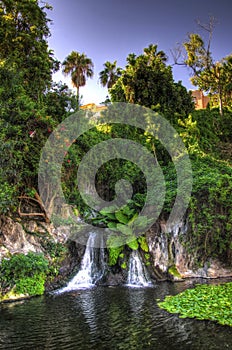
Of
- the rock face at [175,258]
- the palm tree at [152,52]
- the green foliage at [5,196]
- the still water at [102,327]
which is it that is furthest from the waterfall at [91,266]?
the palm tree at [152,52]

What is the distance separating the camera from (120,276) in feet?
33.6

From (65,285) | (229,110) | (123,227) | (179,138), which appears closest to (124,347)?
(65,285)

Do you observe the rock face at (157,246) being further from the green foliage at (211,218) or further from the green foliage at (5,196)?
the green foliage at (5,196)

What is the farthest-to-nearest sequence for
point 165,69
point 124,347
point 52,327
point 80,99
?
point 165,69 < point 80,99 < point 52,327 < point 124,347

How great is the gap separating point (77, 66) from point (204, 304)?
85.3 feet

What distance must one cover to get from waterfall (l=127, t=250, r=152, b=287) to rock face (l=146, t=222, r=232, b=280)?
477 millimetres

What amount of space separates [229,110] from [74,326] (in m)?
21.5

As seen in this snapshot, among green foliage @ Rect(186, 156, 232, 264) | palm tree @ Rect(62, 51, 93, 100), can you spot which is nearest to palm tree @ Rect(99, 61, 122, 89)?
palm tree @ Rect(62, 51, 93, 100)

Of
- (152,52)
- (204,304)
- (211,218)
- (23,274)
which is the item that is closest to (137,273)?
(211,218)

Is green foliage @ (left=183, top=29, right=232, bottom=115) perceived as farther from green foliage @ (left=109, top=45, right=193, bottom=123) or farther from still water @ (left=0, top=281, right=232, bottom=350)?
still water @ (left=0, top=281, right=232, bottom=350)

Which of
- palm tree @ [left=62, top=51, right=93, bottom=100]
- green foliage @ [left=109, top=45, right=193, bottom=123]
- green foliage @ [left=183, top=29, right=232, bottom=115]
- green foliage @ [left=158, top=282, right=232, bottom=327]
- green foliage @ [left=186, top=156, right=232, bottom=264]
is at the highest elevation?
palm tree @ [left=62, top=51, right=93, bottom=100]

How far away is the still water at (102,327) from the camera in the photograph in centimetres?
487

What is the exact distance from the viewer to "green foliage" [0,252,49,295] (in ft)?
27.2

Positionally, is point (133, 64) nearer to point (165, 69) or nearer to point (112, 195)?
point (165, 69)
